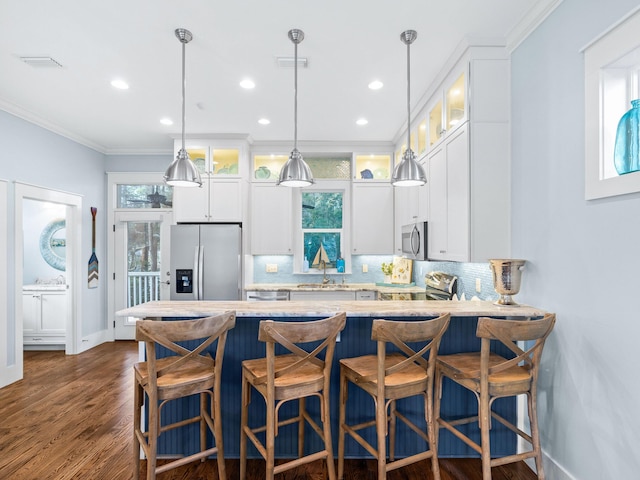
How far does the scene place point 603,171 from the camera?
180 cm

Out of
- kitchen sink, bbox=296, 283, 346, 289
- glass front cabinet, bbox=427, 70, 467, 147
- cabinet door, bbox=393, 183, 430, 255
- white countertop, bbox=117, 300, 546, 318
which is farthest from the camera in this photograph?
kitchen sink, bbox=296, 283, 346, 289

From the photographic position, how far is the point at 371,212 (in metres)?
5.06

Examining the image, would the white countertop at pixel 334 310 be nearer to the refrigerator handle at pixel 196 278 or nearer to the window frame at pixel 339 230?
the refrigerator handle at pixel 196 278

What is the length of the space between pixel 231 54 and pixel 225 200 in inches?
87.9

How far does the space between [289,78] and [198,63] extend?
730 mm

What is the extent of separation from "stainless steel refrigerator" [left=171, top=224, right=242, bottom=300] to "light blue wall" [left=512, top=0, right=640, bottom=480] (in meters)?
3.12

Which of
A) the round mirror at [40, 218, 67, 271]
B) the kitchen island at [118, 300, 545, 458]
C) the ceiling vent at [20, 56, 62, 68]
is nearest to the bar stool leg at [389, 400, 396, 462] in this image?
the kitchen island at [118, 300, 545, 458]

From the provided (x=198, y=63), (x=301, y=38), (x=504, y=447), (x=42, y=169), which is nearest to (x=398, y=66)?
(x=301, y=38)

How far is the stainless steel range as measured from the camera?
3.57 metres

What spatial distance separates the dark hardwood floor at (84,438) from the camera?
2.29 metres

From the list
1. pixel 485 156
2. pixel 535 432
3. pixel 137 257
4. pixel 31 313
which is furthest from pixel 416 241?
pixel 31 313

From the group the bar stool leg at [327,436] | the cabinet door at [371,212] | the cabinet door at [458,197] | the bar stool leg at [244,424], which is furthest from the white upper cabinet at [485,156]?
the cabinet door at [371,212]

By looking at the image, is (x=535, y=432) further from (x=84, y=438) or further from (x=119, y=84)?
(x=119, y=84)

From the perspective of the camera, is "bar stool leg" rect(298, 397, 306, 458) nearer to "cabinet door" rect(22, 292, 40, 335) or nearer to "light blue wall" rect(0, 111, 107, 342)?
"light blue wall" rect(0, 111, 107, 342)
